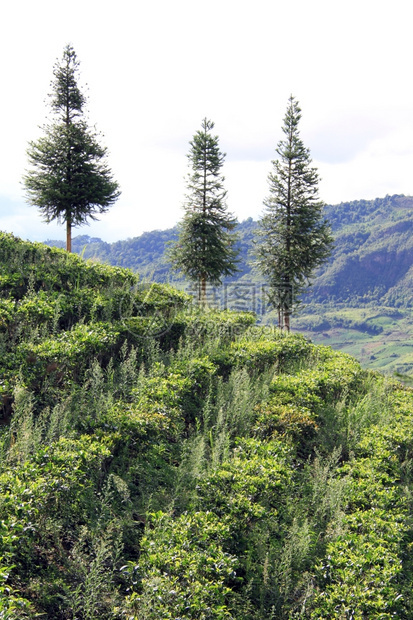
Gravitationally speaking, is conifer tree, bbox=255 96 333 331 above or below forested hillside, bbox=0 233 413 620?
above

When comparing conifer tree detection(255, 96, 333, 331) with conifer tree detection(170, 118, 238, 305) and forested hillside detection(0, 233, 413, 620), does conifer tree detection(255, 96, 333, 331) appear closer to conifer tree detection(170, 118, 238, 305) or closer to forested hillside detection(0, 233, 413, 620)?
conifer tree detection(170, 118, 238, 305)

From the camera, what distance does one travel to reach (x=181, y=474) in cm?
498

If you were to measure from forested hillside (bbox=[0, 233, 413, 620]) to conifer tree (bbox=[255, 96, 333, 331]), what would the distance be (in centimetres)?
1537

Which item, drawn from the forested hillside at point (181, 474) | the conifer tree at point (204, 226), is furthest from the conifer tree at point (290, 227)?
the forested hillside at point (181, 474)

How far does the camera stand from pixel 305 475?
5750 mm

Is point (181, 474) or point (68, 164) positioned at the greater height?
point (68, 164)

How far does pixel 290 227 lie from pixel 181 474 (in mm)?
19763

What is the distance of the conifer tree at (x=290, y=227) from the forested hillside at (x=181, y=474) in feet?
50.4

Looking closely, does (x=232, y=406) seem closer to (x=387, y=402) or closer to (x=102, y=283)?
(x=387, y=402)

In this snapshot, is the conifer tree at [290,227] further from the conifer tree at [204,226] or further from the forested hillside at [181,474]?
the forested hillside at [181,474]

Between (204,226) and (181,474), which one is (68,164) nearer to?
(204,226)

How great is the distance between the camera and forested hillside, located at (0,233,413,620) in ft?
12.4

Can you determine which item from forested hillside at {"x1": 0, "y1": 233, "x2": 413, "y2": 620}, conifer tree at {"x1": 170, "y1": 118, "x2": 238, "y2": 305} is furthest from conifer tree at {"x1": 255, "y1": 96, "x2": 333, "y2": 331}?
forested hillside at {"x1": 0, "y1": 233, "x2": 413, "y2": 620}

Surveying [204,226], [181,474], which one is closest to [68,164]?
[204,226]
